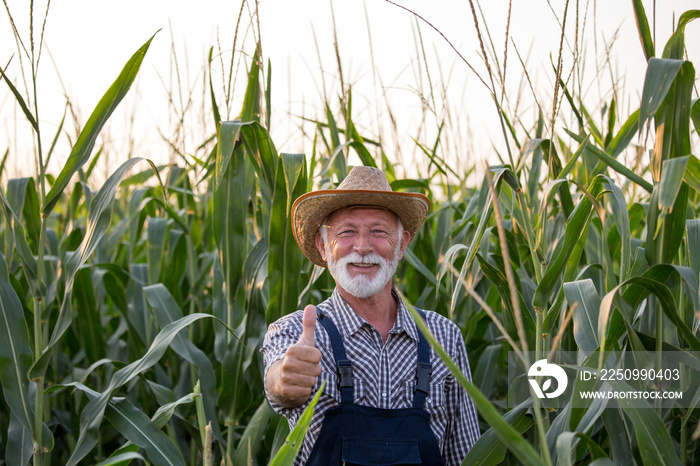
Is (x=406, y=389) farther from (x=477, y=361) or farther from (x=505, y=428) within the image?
(x=505, y=428)

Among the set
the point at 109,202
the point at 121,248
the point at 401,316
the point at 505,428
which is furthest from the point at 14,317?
the point at 505,428

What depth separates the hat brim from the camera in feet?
6.62

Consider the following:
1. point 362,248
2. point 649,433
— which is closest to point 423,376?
point 362,248

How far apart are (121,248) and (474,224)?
6.05ft

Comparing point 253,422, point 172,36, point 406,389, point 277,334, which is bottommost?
point 253,422

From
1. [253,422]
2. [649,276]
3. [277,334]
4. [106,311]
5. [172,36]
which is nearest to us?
[649,276]

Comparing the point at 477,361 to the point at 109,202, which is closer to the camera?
the point at 109,202

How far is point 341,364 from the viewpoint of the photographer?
1858mm

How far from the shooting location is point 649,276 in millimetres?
1631

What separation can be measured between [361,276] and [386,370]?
30 centimetres

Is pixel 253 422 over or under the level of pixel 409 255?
under

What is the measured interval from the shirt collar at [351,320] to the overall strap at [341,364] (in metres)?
0.03

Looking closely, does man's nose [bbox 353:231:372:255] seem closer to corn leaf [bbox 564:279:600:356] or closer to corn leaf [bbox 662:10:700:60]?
corn leaf [bbox 564:279:600:356]

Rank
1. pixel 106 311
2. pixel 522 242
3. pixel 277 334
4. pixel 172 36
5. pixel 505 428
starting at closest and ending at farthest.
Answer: pixel 505 428 → pixel 277 334 → pixel 522 242 → pixel 172 36 → pixel 106 311
